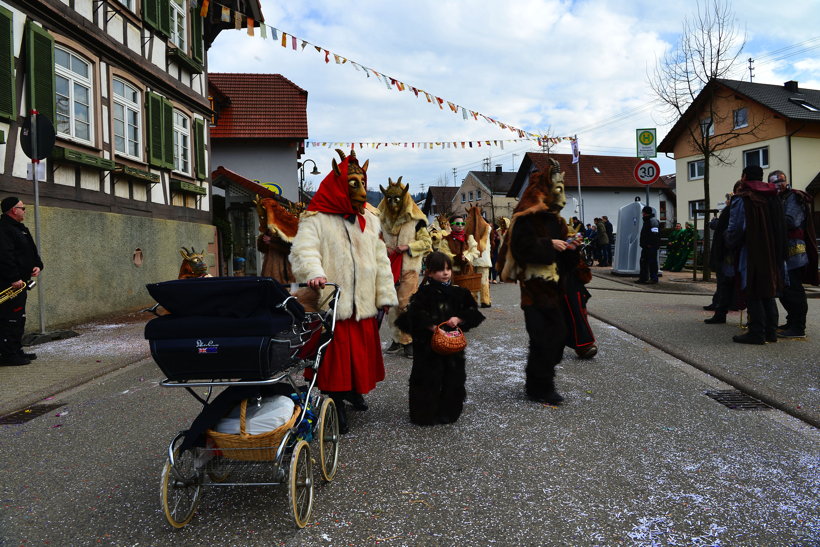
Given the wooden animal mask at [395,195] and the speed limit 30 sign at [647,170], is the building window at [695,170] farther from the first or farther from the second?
the wooden animal mask at [395,195]

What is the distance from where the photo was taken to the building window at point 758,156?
33697mm

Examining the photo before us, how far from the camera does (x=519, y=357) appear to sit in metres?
7.19

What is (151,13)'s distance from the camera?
14055 millimetres

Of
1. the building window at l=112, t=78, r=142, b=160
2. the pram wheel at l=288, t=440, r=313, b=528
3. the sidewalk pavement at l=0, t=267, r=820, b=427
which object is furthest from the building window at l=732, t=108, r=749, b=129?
the pram wheel at l=288, t=440, r=313, b=528

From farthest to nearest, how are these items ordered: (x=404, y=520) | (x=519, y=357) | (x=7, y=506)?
1. (x=519, y=357)
2. (x=7, y=506)
3. (x=404, y=520)

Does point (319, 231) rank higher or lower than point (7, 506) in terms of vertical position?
higher

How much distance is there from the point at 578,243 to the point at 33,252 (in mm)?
6581

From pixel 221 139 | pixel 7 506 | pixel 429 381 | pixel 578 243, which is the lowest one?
pixel 7 506

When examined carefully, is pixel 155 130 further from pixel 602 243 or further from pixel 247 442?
pixel 602 243

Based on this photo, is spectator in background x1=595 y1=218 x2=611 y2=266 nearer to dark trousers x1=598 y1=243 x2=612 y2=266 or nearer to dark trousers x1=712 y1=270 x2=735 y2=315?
dark trousers x1=598 y1=243 x2=612 y2=266

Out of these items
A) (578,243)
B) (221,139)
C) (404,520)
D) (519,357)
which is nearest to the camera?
(404,520)

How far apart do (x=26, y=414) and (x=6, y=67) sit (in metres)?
6.70

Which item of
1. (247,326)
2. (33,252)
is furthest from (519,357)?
(33,252)

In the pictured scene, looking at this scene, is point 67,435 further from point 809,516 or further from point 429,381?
point 809,516
